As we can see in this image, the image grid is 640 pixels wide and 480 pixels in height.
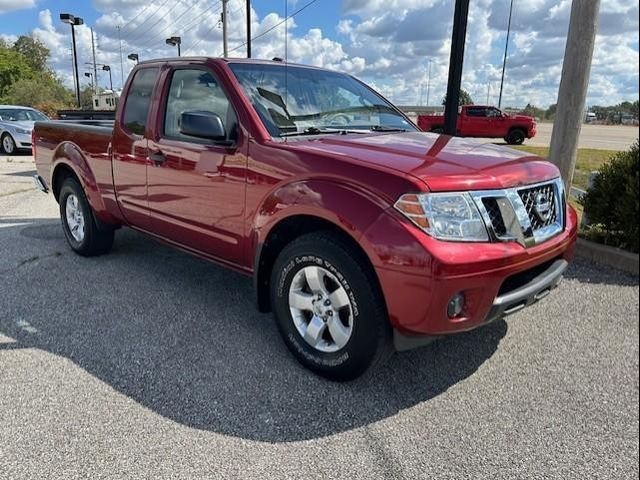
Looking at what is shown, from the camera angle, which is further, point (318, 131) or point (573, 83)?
point (318, 131)

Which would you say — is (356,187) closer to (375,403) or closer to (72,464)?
(375,403)

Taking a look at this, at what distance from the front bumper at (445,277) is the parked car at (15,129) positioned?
16.8 m

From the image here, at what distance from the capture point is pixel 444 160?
9.28ft

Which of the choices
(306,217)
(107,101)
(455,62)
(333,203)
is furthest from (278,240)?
(107,101)

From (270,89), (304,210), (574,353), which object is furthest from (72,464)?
(574,353)

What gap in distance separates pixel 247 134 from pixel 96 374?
5.68ft

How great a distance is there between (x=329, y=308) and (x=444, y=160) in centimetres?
104

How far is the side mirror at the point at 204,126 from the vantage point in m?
3.31

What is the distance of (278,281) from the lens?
319 centimetres

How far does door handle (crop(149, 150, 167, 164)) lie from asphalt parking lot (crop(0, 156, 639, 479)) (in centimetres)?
113

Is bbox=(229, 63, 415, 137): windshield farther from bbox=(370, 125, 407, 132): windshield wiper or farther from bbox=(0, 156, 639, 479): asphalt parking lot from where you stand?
bbox=(0, 156, 639, 479): asphalt parking lot

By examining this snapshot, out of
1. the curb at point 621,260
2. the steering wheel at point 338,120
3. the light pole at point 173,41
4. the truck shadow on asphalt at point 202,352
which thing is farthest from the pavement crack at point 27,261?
the light pole at point 173,41

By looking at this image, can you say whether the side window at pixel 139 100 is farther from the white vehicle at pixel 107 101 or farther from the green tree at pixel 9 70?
the green tree at pixel 9 70

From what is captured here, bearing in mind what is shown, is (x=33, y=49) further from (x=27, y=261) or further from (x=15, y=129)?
(x=27, y=261)
